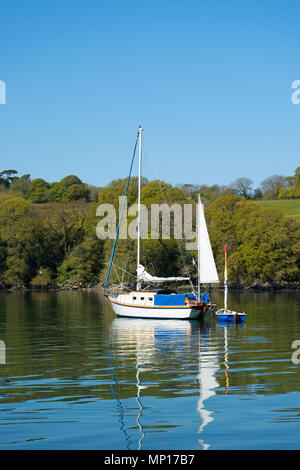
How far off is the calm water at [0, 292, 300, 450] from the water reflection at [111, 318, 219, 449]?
0.05 m

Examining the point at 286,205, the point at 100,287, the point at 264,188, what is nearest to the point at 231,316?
the point at 100,287

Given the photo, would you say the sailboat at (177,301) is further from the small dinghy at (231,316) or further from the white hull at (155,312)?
the small dinghy at (231,316)

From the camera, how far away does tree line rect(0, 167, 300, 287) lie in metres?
106

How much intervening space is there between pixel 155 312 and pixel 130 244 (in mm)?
53093

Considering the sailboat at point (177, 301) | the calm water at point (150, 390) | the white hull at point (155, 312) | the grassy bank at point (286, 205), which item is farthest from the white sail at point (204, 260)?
the grassy bank at point (286, 205)

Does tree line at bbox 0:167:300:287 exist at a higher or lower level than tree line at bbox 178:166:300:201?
lower

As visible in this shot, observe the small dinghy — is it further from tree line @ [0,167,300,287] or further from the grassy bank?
the grassy bank

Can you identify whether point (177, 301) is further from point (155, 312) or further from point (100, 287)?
point (100, 287)

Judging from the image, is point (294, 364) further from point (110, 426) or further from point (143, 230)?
point (143, 230)

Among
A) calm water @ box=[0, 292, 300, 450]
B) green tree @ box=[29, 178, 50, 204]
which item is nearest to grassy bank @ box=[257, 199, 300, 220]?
green tree @ box=[29, 178, 50, 204]

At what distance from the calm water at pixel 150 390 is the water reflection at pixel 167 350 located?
0.05 metres

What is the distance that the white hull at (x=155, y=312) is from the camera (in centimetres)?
5150

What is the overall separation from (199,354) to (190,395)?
10.6 meters

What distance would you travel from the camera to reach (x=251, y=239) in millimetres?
108438
